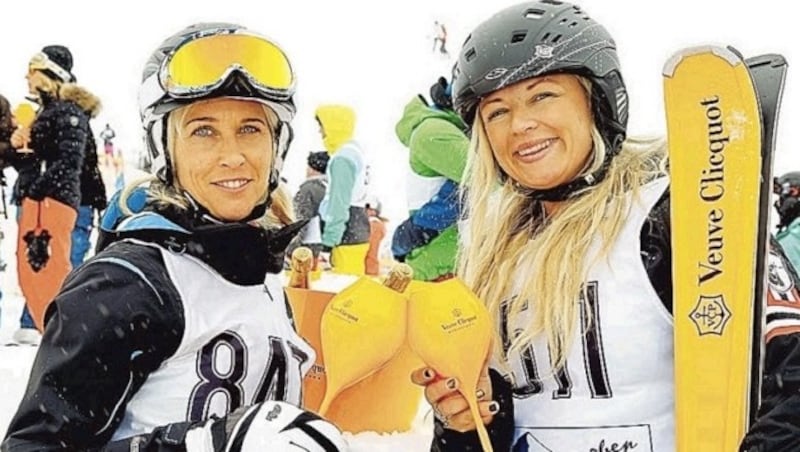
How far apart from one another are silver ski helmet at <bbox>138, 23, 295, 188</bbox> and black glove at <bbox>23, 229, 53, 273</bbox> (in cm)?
390

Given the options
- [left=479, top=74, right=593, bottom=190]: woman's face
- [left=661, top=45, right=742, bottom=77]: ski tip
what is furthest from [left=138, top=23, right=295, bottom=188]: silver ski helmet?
[left=661, top=45, right=742, bottom=77]: ski tip

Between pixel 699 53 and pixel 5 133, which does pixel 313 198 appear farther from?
pixel 699 53

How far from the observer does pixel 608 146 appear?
193 cm

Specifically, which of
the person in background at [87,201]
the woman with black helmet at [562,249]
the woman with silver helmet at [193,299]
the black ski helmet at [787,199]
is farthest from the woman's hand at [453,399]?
the person in background at [87,201]

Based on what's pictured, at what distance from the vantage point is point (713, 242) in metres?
1.73

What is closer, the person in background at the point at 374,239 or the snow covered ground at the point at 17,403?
the snow covered ground at the point at 17,403

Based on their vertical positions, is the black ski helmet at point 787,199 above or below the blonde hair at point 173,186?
below

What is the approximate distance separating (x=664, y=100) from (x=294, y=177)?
1117 centimetres

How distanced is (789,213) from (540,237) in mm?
4123

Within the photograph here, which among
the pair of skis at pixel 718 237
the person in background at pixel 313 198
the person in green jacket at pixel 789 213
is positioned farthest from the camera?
the person in background at pixel 313 198

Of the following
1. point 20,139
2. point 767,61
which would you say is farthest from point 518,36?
point 20,139

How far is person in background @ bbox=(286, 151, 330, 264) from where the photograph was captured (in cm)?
848

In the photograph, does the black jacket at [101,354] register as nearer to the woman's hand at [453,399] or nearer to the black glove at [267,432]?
the black glove at [267,432]

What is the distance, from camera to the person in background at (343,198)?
828 cm
